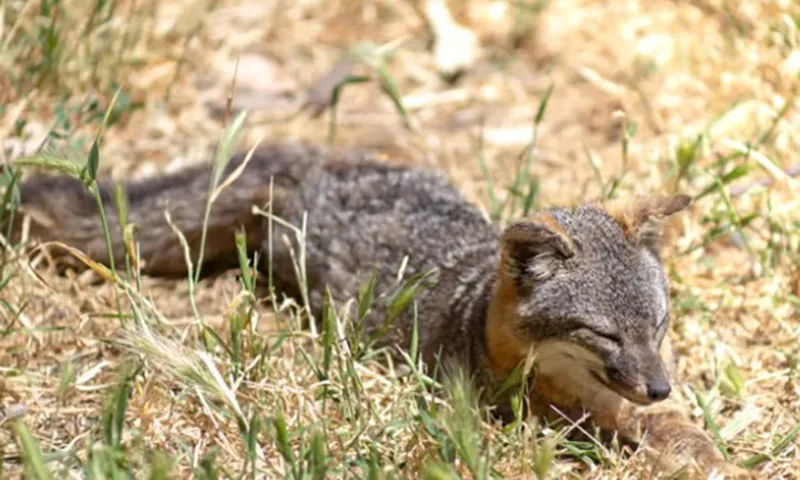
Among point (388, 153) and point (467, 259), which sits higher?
point (467, 259)

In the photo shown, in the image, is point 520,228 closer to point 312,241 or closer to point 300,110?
point 312,241

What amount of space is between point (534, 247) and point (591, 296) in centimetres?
26

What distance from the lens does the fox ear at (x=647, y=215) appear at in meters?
4.66

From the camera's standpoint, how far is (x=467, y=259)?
17.8 feet

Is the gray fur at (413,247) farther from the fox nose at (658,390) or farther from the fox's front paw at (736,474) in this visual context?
the fox's front paw at (736,474)

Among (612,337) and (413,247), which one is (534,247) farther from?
(413,247)

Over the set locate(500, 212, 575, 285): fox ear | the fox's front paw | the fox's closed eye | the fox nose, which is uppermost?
locate(500, 212, 575, 285): fox ear

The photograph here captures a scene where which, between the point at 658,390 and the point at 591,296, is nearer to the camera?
the point at 658,390

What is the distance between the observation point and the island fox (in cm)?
449

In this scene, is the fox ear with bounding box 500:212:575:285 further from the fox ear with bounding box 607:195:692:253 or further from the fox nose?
the fox nose

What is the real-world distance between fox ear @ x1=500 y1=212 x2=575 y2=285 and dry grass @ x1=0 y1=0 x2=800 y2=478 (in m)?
0.57

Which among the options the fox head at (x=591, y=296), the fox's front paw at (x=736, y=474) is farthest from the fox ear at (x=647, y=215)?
the fox's front paw at (x=736, y=474)

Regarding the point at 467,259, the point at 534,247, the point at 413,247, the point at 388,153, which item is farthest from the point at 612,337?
the point at 388,153

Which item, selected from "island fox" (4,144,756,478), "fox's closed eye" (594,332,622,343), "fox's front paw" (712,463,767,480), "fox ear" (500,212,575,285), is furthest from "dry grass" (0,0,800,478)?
"fox ear" (500,212,575,285)
